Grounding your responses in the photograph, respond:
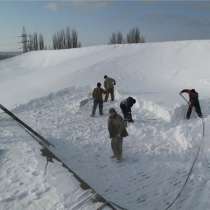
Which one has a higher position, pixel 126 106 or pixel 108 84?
pixel 126 106

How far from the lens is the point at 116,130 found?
1099 centimetres

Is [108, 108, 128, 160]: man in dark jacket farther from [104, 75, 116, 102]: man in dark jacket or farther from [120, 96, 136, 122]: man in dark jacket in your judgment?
[104, 75, 116, 102]: man in dark jacket

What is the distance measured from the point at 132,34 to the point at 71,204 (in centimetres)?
7297

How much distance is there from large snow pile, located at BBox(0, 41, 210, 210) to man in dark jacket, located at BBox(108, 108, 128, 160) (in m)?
0.36

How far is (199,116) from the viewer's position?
50.1 ft

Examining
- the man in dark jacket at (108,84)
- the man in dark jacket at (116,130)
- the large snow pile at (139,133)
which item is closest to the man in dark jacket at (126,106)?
the large snow pile at (139,133)

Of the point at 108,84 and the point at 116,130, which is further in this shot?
the point at 108,84

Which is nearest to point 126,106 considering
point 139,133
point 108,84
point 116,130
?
point 139,133

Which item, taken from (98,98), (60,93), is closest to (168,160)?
(98,98)

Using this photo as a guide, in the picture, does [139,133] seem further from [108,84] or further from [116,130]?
[108,84]

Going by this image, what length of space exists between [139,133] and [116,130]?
115 inches

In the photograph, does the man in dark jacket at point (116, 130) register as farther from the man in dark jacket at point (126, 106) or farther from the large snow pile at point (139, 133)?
the man in dark jacket at point (126, 106)

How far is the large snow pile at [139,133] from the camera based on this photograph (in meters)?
9.17

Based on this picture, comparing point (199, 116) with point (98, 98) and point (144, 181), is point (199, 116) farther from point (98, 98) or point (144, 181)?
point (144, 181)
